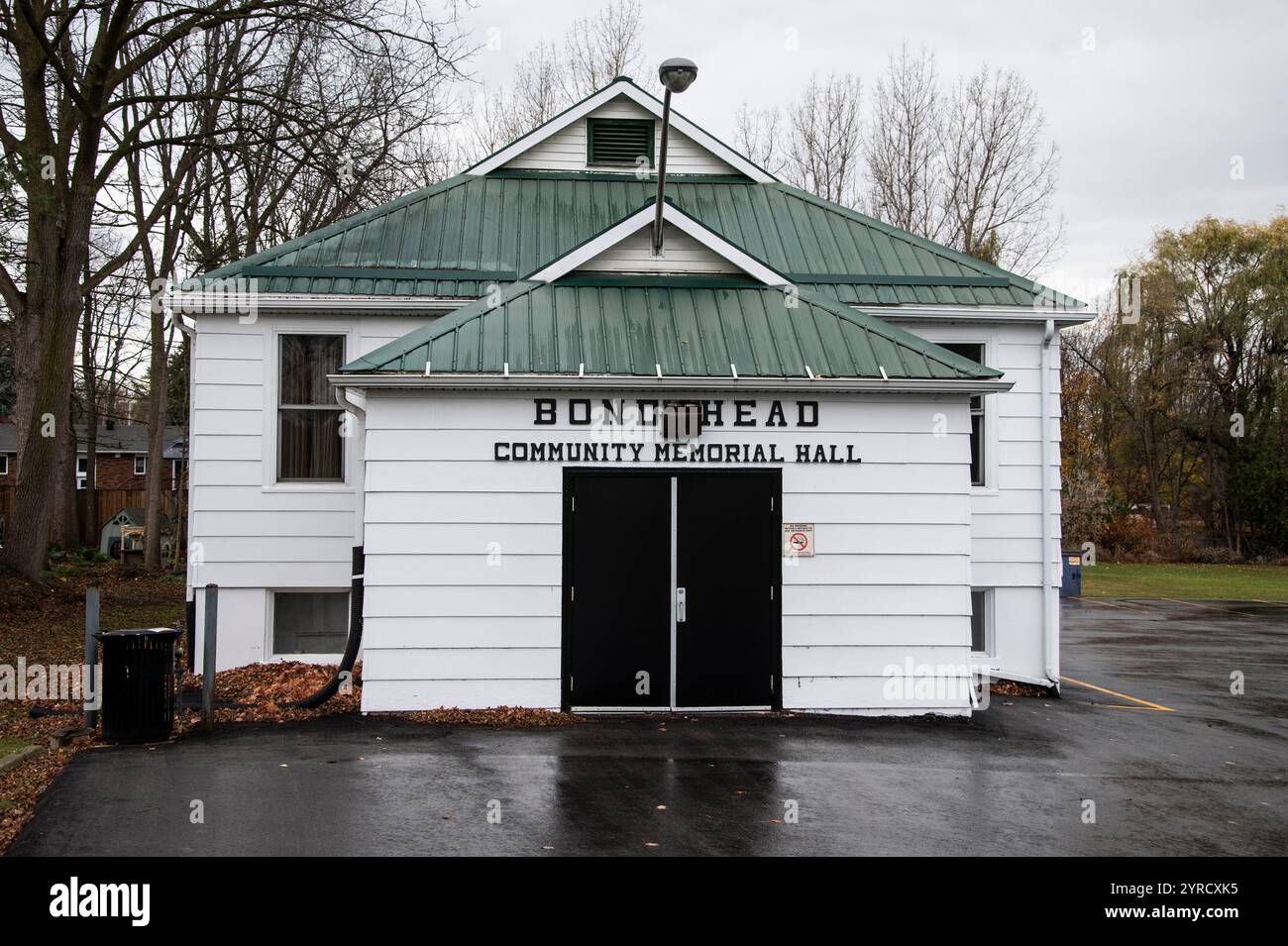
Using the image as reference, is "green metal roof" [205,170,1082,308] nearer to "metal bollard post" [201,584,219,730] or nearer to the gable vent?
the gable vent

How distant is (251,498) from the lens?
13.6m

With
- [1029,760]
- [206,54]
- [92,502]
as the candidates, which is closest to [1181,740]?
[1029,760]

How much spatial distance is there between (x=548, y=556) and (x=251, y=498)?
→ 13.9ft

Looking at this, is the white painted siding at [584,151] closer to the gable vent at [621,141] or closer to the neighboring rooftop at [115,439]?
the gable vent at [621,141]

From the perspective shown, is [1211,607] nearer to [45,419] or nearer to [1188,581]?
[1188,581]

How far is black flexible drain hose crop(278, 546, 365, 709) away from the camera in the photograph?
37.7 feet

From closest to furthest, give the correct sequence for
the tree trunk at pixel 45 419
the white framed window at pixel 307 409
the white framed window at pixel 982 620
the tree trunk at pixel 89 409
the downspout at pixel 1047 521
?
the white framed window at pixel 307 409, the downspout at pixel 1047 521, the white framed window at pixel 982 620, the tree trunk at pixel 45 419, the tree trunk at pixel 89 409

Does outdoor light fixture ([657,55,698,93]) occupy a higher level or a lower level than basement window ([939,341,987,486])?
higher

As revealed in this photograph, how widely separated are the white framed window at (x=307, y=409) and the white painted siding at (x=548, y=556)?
2675 millimetres

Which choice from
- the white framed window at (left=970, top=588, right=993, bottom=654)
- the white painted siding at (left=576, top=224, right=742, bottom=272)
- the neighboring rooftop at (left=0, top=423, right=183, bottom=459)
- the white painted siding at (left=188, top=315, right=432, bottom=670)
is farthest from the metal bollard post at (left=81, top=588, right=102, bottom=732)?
the neighboring rooftop at (left=0, top=423, right=183, bottom=459)

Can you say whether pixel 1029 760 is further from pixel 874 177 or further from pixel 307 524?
pixel 874 177

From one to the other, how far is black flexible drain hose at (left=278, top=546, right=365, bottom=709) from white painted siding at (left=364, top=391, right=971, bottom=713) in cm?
46

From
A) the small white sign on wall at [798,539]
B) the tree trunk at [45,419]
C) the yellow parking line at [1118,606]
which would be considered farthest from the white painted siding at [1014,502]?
the yellow parking line at [1118,606]

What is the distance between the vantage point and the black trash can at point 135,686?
33.2ft
